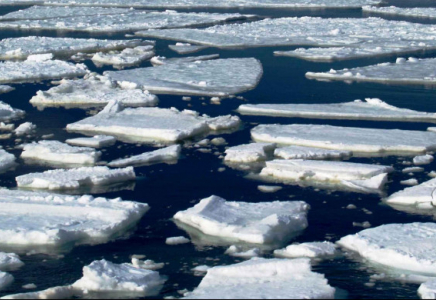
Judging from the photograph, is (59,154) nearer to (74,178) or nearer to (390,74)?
(74,178)

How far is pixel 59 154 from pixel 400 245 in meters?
3.39

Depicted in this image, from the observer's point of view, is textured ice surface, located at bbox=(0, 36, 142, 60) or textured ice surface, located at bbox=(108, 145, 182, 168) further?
textured ice surface, located at bbox=(0, 36, 142, 60)

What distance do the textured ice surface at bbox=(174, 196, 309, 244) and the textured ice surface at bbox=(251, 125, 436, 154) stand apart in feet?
5.06

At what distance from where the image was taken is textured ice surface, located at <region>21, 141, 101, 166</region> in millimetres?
6785

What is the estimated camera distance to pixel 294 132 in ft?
24.0

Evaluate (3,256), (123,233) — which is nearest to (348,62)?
(123,233)

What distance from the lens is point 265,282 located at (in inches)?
161

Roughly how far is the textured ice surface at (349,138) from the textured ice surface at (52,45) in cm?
584

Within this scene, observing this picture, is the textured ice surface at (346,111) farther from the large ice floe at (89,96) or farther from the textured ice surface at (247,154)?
the textured ice surface at (247,154)

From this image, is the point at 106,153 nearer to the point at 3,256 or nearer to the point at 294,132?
the point at 294,132

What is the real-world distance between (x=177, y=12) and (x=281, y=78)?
8035 millimetres

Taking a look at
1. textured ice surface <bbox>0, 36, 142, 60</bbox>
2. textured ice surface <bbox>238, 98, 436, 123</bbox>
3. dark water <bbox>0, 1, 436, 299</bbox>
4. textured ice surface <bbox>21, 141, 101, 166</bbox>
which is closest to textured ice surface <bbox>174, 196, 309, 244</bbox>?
dark water <bbox>0, 1, 436, 299</bbox>

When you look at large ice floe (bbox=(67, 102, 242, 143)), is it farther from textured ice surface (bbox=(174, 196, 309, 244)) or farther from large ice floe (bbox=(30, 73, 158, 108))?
textured ice surface (bbox=(174, 196, 309, 244))

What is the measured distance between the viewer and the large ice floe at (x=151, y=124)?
7441 mm
